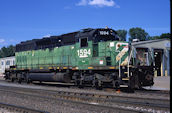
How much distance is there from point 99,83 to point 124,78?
1774 mm

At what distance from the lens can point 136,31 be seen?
9825 cm

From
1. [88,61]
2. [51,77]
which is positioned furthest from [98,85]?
[51,77]

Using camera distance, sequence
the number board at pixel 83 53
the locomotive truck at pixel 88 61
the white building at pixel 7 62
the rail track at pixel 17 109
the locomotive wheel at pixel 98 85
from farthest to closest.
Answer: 1. the white building at pixel 7 62
2. the number board at pixel 83 53
3. the locomotive wheel at pixel 98 85
4. the locomotive truck at pixel 88 61
5. the rail track at pixel 17 109

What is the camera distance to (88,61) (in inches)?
538

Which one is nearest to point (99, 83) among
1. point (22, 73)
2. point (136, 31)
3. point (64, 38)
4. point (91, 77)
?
point (91, 77)

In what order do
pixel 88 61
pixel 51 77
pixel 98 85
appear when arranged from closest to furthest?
pixel 98 85, pixel 88 61, pixel 51 77

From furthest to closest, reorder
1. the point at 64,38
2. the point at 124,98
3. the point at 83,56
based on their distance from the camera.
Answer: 1. the point at 64,38
2. the point at 83,56
3. the point at 124,98

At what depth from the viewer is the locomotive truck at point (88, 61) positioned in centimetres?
1212

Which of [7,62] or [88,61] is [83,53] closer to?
[88,61]

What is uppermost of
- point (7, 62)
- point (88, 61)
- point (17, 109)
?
point (7, 62)

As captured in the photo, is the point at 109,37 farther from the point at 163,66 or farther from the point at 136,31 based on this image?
the point at 136,31

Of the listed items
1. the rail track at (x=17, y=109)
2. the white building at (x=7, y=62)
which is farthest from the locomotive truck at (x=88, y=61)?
the white building at (x=7, y=62)

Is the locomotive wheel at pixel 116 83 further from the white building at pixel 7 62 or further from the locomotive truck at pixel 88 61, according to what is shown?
the white building at pixel 7 62

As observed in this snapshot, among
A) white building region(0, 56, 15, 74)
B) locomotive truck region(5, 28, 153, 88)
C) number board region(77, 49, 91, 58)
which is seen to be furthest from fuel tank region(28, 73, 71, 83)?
white building region(0, 56, 15, 74)
